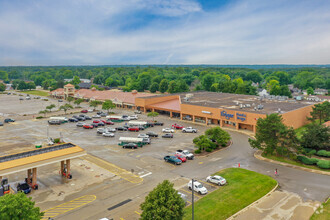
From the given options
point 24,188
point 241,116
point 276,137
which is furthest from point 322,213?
point 241,116

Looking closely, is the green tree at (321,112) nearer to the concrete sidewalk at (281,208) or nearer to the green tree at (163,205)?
the concrete sidewalk at (281,208)

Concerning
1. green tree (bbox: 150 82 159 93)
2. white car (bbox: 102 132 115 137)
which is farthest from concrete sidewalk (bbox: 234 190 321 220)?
green tree (bbox: 150 82 159 93)

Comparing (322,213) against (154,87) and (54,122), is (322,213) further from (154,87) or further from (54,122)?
(154,87)

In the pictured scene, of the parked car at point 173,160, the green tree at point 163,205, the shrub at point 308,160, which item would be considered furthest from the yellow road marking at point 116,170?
the shrub at point 308,160

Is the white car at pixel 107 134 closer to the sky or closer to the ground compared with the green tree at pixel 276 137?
closer to the ground

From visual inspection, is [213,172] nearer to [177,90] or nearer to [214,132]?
[214,132]

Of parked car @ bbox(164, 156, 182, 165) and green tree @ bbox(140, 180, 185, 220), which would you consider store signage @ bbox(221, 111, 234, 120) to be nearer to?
parked car @ bbox(164, 156, 182, 165)

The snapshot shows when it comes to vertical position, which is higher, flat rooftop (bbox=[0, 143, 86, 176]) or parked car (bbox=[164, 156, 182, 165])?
flat rooftop (bbox=[0, 143, 86, 176])
